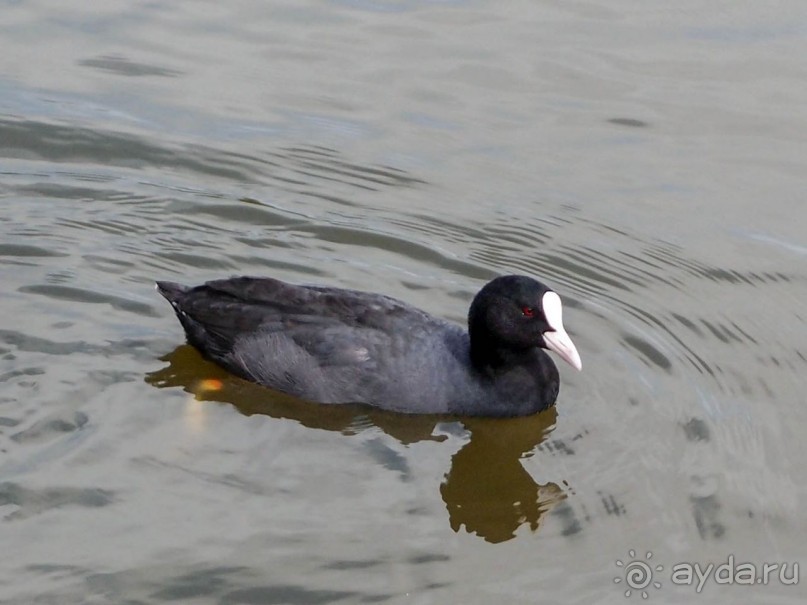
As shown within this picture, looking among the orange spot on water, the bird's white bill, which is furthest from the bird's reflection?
the bird's white bill

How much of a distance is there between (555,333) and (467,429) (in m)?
0.64

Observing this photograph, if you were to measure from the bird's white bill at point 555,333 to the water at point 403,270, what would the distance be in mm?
347

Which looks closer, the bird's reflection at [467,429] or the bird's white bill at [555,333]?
the bird's reflection at [467,429]

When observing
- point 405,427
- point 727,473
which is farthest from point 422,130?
point 727,473

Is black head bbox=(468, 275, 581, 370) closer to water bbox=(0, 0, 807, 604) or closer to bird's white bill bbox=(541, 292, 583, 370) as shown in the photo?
bird's white bill bbox=(541, 292, 583, 370)

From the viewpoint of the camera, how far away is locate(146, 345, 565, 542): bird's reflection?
6.15 meters

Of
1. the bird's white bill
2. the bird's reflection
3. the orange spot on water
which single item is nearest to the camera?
the bird's reflection

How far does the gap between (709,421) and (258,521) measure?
91.4 inches

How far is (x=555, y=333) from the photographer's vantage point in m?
6.77

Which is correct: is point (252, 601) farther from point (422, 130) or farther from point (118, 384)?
point (422, 130)

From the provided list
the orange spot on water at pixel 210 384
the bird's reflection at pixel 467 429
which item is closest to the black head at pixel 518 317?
the bird's reflection at pixel 467 429

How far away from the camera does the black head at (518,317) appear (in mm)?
6777

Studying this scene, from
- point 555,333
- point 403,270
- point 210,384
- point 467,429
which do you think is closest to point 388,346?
point 467,429

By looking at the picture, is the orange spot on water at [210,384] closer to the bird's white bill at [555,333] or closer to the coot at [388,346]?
the coot at [388,346]
